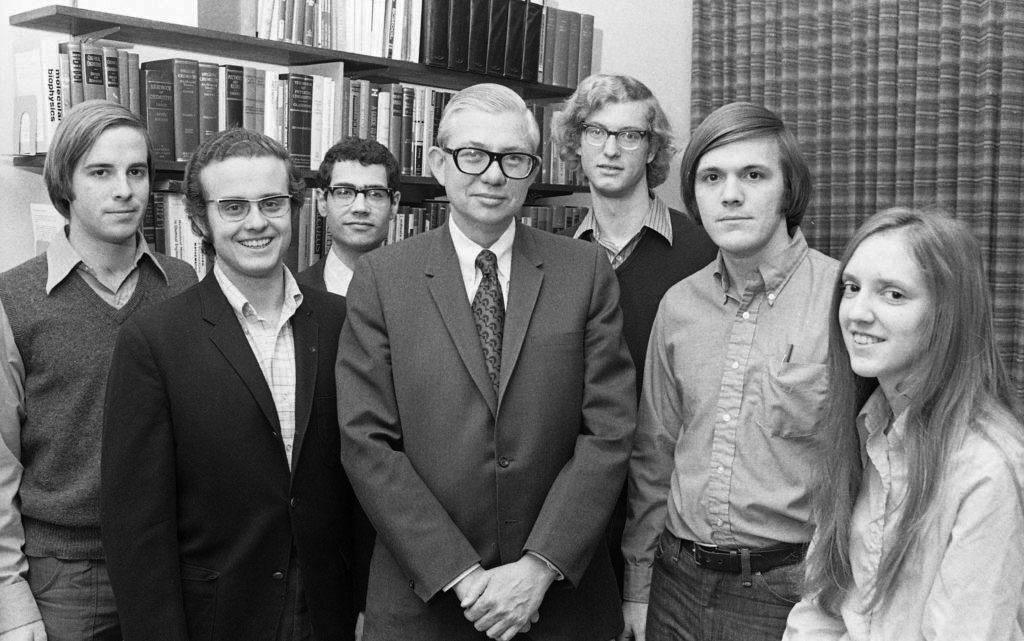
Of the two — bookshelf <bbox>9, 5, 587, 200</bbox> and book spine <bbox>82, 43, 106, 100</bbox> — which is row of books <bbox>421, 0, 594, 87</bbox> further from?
book spine <bbox>82, 43, 106, 100</bbox>

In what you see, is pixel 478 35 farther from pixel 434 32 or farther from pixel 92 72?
pixel 92 72

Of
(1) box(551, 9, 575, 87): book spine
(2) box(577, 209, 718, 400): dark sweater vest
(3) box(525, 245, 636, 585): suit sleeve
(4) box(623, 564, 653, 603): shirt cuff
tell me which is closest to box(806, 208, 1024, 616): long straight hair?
(3) box(525, 245, 636, 585): suit sleeve

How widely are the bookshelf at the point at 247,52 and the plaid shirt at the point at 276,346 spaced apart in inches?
44.2

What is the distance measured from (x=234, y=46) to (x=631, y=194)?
1.43 metres

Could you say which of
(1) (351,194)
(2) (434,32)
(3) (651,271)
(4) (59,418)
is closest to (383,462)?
(4) (59,418)

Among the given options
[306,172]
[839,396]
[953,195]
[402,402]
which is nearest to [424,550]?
[402,402]

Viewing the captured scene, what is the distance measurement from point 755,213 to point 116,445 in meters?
1.30

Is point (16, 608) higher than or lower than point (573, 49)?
lower

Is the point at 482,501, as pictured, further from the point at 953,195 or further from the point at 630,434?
the point at 953,195

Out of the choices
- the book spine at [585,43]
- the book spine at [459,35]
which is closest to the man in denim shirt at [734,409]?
the book spine at [459,35]

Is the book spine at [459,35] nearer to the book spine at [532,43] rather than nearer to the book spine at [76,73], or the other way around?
the book spine at [532,43]

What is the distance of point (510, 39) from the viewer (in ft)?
12.5

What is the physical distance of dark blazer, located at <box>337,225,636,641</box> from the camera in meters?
1.75

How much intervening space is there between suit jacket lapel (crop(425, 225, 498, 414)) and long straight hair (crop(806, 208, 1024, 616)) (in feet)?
2.19
